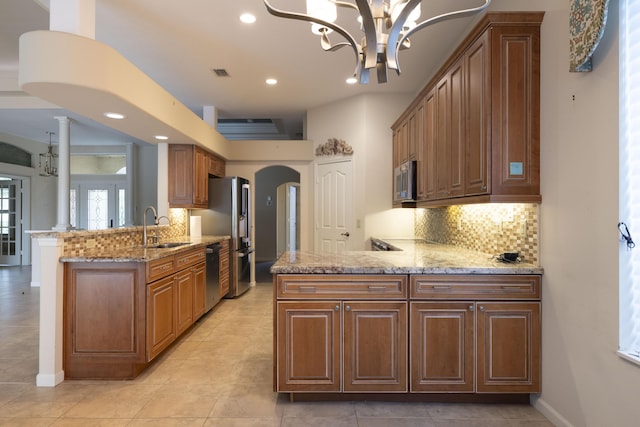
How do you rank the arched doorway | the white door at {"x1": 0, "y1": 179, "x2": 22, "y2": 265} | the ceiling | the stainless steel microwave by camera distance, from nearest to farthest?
the ceiling → the stainless steel microwave → the white door at {"x1": 0, "y1": 179, "x2": 22, "y2": 265} → the arched doorway

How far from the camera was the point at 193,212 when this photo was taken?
5.33 meters

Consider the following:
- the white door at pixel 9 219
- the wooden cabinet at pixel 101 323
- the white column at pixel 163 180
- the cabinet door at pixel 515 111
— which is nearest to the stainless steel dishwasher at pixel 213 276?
the white column at pixel 163 180

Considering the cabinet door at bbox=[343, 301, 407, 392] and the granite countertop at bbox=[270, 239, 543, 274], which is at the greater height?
the granite countertop at bbox=[270, 239, 543, 274]

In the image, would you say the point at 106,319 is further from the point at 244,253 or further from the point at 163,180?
the point at 244,253

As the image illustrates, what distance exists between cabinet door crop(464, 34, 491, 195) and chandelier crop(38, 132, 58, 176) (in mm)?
8021

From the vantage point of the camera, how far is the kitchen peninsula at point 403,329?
217 centimetres

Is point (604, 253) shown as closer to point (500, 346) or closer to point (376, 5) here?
point (500, 346)

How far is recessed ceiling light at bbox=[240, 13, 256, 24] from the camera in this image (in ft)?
9.90

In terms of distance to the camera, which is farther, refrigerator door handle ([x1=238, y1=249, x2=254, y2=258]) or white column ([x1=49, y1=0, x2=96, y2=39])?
refrigerator door handle ([x1=238, y1=249, x2=254, y2=258])

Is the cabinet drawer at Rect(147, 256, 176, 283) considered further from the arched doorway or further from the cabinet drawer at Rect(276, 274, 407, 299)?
the arched doorway

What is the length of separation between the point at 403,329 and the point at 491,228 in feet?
4.00

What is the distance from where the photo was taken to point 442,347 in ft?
7.16

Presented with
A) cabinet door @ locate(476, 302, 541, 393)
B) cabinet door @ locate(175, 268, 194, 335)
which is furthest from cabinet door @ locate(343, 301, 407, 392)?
cabinet door @ locate(175, 268, 194, 335)

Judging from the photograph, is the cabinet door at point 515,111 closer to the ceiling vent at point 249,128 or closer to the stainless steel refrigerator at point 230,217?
the stainless steel refrigerator at point 230,217
